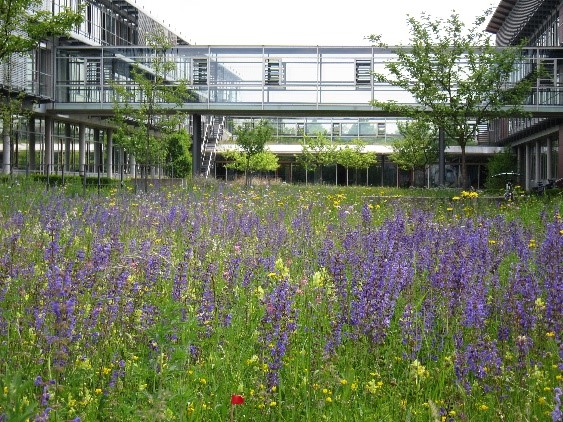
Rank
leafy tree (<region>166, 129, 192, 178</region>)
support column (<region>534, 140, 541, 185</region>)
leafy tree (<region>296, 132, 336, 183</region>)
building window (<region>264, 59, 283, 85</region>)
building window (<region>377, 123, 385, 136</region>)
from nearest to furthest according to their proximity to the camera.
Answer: building window (<region>264, 59, 283, 85</region>)
leafy tree (<region>166, 129, 192, 178</region>)
support column (<region>534, 140, 541, 185</region>)
leafy tree (<region>296, 132, 336, 183</region>)
building window (<region>377, 123, 385, 136</region>)

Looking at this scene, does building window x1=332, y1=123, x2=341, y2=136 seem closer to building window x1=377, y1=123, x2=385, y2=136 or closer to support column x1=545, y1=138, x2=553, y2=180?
building window x1=377, y1=123, x2=385, y2=136

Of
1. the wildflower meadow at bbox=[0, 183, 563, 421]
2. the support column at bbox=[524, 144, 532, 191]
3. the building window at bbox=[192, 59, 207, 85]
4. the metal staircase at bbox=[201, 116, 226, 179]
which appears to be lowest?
the wildflower meadow at bbox=[0, 183, 563, 421]

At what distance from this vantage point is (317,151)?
207ft

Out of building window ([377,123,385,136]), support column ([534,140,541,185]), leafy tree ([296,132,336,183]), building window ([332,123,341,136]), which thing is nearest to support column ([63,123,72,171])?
leafy tree ([296,132,336,183])

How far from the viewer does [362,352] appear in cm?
455

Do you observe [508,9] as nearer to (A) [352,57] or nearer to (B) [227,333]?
(A) [352,57]

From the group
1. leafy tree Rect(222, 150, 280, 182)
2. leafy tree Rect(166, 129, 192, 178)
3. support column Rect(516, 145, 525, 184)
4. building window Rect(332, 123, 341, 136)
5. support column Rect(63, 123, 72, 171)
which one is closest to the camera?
support column Rect(63, 123, 72, 171)

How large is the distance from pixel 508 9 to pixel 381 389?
176 ft

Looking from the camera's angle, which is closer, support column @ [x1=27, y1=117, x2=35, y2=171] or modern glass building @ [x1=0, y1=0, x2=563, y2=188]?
modern glass building @ [x1=0, y1=0, x2=563, y2=188]

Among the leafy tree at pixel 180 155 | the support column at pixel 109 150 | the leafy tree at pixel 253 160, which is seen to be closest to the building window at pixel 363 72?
the leafy tree at pixel 180 155

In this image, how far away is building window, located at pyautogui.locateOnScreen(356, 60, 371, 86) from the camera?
3806 centimetres

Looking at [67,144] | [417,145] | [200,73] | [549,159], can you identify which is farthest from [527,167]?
[67,144]

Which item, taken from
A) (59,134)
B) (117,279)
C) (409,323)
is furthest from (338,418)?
(59,134)

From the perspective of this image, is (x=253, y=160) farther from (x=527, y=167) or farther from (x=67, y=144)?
(x=527, y=167)
